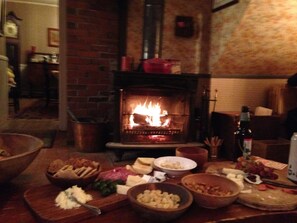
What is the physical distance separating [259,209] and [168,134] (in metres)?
1.80

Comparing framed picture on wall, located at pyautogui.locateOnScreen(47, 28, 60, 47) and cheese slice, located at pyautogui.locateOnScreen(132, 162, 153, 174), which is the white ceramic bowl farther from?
framed picture on wall, located at pyautogui.locateOnScreen(47, 28, 60, 47)

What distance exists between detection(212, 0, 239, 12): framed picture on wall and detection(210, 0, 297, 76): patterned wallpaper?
0.04 m

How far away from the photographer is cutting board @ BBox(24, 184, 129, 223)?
0.88 meters

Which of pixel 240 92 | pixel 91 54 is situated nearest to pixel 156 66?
pixel 91 54

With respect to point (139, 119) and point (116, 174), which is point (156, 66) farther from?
point (116, 174)

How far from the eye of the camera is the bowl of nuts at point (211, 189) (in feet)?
3.11

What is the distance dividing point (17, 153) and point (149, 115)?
1656mm

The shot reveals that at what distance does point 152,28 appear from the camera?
2.79 metres

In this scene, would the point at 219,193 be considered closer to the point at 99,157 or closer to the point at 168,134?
the point at 168,134

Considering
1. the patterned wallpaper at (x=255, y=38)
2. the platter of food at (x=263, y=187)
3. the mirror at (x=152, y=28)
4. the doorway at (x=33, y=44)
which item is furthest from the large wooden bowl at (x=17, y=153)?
the doorway at (x=33, y=44)

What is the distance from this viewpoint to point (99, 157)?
9.25ft

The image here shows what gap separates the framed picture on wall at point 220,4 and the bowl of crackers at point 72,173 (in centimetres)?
237

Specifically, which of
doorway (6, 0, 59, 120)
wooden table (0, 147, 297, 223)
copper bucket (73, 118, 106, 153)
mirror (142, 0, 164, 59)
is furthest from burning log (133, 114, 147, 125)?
doorway (6, 0, 59, 120)

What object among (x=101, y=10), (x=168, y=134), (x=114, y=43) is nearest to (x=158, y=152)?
(x=168, y=134)
